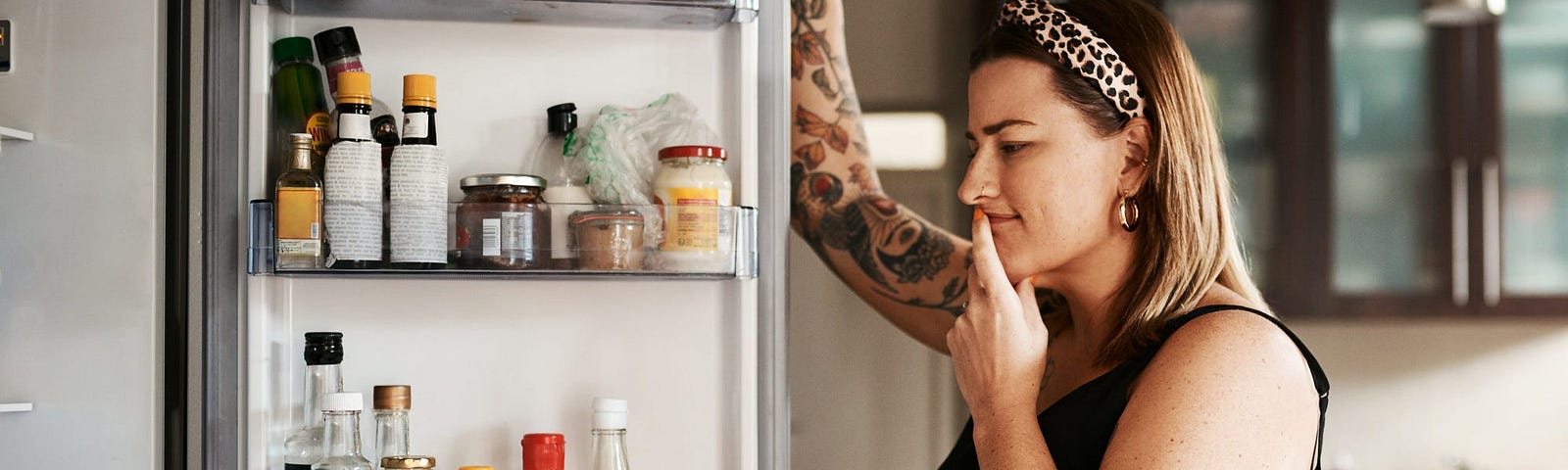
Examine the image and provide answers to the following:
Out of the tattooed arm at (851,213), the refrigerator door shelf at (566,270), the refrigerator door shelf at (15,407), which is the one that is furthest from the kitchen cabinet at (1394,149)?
the refrigerator door shelf at (15,407)

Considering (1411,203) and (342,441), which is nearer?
(342,441)

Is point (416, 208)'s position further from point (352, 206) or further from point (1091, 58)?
point (1091, 58)

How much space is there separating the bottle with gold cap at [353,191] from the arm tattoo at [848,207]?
56 centimetres

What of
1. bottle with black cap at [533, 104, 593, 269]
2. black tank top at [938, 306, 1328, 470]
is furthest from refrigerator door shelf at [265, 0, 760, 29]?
black tank top at [938, 306, 1328, 470]

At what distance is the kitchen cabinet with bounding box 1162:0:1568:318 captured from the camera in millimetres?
1813

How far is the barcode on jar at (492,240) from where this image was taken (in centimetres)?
118

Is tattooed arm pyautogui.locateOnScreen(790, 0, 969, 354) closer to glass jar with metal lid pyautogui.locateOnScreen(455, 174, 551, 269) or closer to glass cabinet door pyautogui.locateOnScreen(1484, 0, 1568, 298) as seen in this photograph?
glass jar with metal lid pyautogui.locateOnScreen(455, 174, 551, 269)

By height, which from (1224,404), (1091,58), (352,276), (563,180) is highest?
(1091,58)

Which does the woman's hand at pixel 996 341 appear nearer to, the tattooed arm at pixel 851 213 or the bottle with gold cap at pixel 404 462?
the tattooed arm at pixel 851 213

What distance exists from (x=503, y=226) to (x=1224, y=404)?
0.70 meters

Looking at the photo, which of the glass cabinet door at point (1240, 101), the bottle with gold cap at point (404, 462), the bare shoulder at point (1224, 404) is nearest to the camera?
the bare shoulder at point (1224, 404)

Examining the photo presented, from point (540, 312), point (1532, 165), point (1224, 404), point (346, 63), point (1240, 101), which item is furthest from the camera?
point (1532, 165)

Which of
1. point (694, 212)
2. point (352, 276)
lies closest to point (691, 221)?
point (694, 212)

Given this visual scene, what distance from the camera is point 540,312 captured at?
4.39 ft
